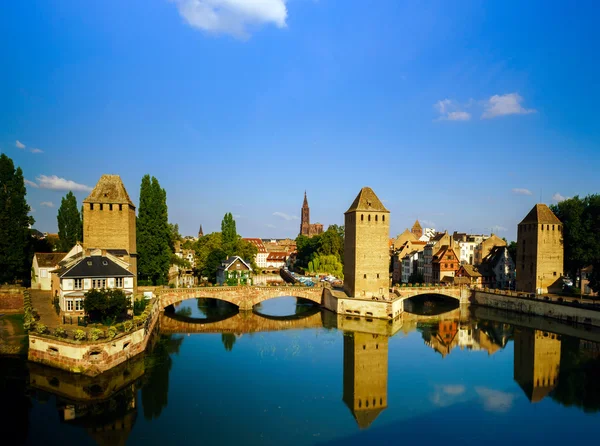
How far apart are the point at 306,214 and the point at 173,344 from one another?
130 meters

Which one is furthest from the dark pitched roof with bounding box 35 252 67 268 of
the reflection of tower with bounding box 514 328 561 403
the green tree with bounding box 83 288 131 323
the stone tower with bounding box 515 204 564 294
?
the stone tower with bounding box 515 204 564 294

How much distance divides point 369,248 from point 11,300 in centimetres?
3128

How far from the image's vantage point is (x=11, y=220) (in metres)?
36.7

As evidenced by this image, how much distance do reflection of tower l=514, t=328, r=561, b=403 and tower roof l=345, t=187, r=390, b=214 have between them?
660 inches

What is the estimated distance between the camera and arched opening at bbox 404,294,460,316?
48.7m

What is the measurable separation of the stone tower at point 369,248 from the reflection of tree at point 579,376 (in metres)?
16.5

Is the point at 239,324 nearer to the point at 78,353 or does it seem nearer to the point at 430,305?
the point at 78,353

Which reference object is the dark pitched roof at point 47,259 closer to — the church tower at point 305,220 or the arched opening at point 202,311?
the arched opening at point 202,311

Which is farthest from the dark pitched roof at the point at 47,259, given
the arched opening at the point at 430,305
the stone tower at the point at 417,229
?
the stone tower at the point at 417,229

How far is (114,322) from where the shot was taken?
88.4 ft

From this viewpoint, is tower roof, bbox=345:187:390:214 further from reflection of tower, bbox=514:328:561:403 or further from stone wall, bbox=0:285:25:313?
stone wall, bbox=0:285:25:313

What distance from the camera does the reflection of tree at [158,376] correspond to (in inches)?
800

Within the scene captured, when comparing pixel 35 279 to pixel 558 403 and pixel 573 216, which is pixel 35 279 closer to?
pixel 558 403

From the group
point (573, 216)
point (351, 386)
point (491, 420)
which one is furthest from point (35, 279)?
point (573, 216)
